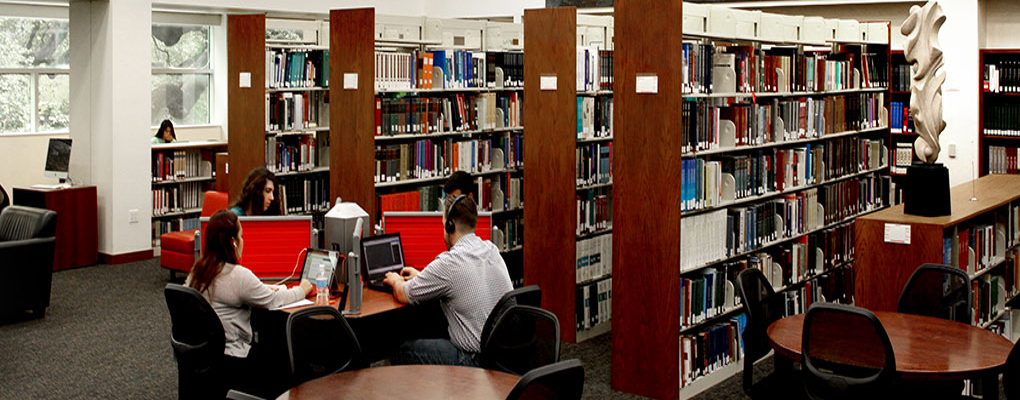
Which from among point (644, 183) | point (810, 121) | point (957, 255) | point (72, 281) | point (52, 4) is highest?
point (52, 4)

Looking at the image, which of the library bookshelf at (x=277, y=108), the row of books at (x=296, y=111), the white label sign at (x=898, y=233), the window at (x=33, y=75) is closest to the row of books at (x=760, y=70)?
the white label sign at (x=898, y=233)

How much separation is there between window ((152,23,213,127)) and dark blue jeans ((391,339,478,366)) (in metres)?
9.80

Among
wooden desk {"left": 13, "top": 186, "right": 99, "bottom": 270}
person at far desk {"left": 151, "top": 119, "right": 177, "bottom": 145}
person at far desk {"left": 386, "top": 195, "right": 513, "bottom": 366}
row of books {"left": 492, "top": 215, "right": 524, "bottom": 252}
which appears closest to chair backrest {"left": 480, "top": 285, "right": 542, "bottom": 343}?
person at far desk {"left": 386, "top": 195, "right": 513, "bottom": 366}

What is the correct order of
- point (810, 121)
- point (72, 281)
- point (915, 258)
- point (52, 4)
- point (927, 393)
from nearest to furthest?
1. point (927, 393)
2. point (915, 258)
3. point (810, 121)
4. point (72, 281)
5. point (52, 4)

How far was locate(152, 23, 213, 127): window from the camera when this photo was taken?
43.9 feet

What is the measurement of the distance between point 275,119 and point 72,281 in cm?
291

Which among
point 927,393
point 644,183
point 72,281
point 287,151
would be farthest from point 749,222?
point 72,281

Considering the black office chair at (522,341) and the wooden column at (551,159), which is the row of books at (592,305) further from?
the black office chair at (522,341)

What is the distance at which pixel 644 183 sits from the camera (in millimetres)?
5910

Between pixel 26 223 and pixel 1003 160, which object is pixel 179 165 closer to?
pixel 26 223

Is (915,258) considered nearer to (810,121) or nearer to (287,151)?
(810,121)

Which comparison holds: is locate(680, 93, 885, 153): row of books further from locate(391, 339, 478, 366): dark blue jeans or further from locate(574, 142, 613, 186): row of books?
locate(391, 339, 478, 366): dark blue jeans

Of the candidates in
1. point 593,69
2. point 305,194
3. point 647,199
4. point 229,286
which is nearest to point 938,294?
point 647,199

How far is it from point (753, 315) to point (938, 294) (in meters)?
1.09
